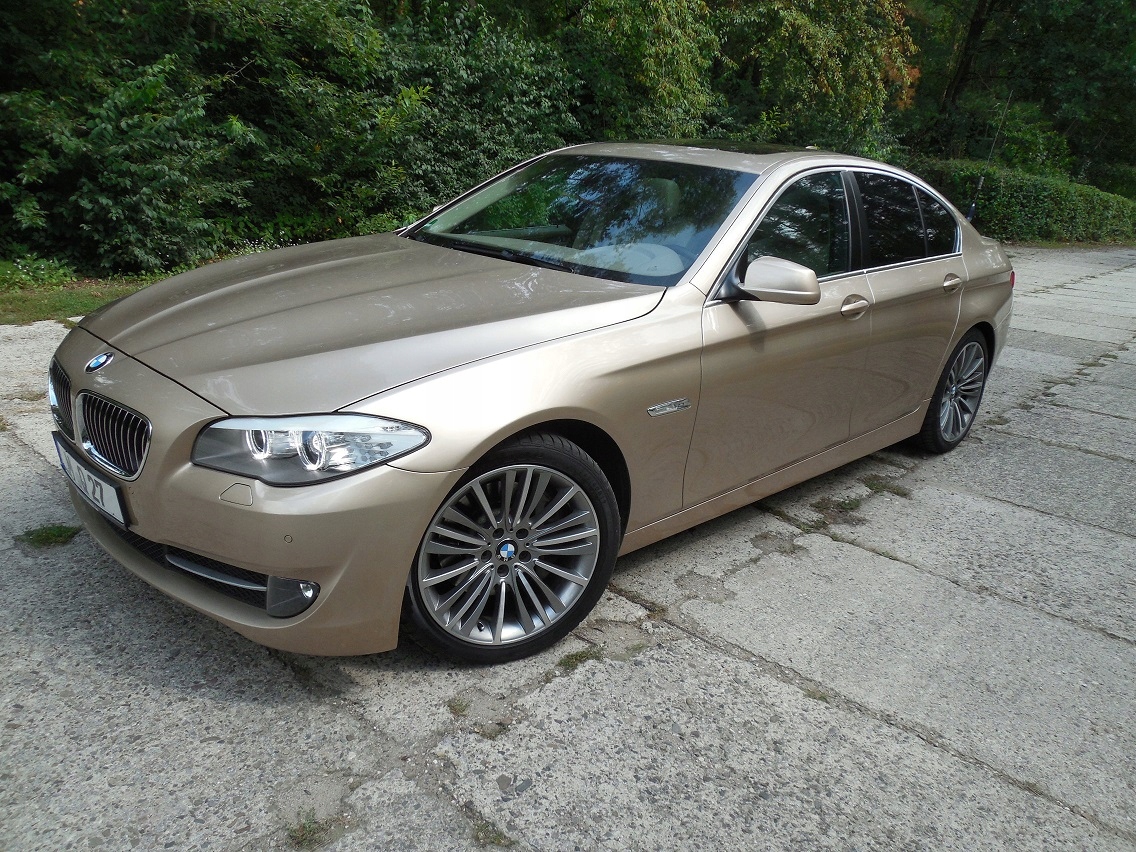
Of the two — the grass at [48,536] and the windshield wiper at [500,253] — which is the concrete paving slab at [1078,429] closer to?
the windshield wiper at [500,253]

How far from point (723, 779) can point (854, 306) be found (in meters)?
2.19

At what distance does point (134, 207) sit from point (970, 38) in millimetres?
24782

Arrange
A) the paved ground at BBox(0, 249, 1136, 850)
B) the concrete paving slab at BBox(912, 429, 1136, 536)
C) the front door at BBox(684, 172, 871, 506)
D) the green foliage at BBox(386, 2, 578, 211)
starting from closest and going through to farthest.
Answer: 1. the paved ground at BBox(0, 249, 1136, 850)
2. the front door at BBox(684, 172, 871, 506)
3. the concrete paving slab at BBox(912, 429, 1136, 536)
4. the green foliage at BBox(386, 2, 578, 211)

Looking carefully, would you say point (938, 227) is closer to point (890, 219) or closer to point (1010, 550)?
point (890, 219)

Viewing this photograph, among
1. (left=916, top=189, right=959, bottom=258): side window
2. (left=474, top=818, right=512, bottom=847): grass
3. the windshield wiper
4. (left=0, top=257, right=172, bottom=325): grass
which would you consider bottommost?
(left=0, top=257, right=172, bottom=325): grass

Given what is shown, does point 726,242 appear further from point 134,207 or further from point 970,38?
point 970,38

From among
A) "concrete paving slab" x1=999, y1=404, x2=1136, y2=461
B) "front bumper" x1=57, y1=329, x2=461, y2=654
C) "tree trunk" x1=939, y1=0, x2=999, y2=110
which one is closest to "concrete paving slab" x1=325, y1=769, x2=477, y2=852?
"front bumper" x1=57, y1=329, x2=461, y2=654

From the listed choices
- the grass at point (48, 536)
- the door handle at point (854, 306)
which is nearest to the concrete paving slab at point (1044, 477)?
the door handle at point (854, 306)

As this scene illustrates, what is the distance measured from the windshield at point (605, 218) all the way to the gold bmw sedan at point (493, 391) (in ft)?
0.05

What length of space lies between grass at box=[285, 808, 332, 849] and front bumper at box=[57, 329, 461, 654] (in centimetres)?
45

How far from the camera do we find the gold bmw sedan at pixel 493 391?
8.05ft

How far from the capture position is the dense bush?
1956cm

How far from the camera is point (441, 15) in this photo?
11.4 metres

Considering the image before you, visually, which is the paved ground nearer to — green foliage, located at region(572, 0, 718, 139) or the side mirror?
the side mirror
